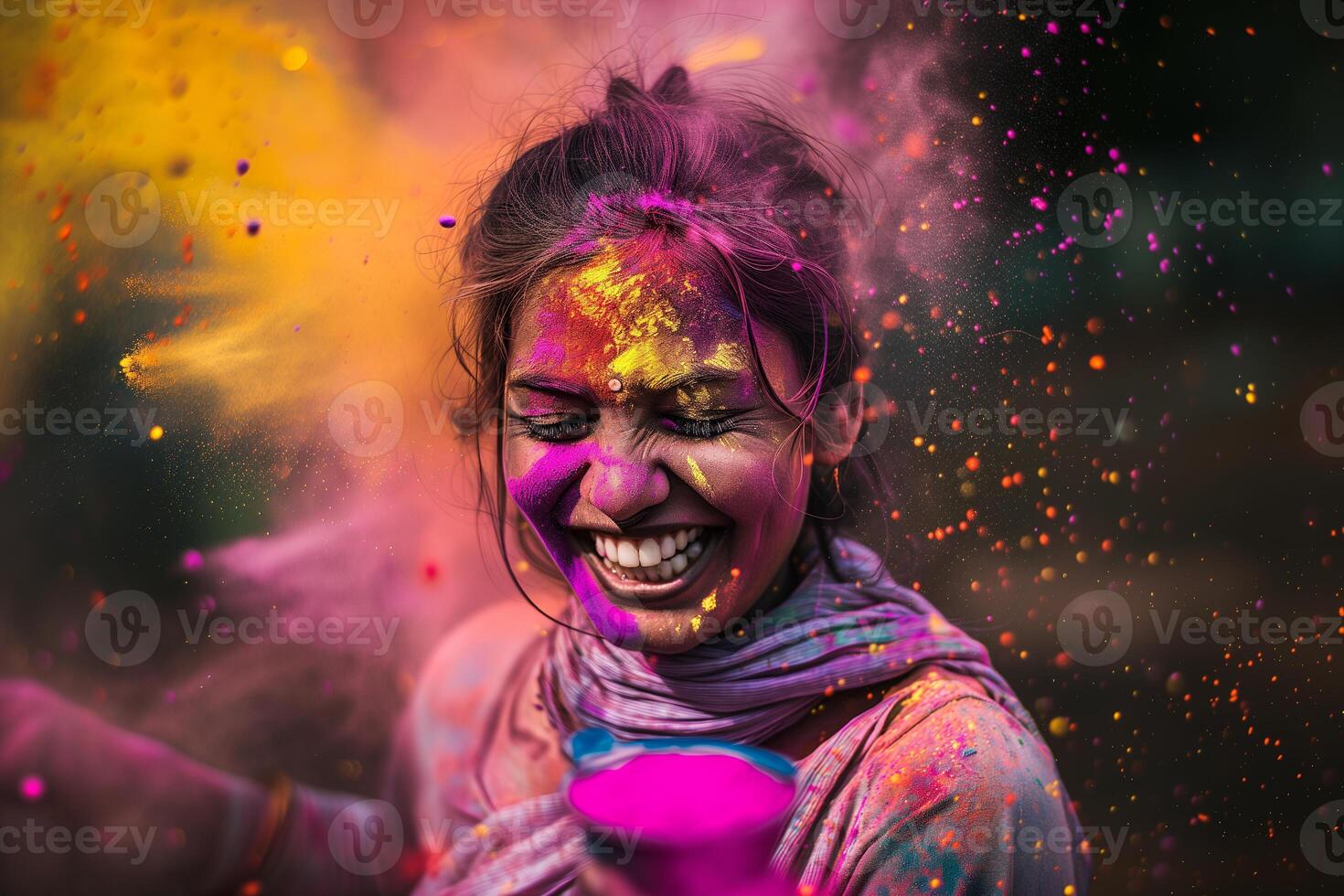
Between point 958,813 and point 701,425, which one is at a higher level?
point 701,425

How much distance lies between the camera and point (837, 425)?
183 cm

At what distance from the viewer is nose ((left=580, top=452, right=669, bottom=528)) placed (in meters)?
1.63

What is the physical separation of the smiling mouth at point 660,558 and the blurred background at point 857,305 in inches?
15.4

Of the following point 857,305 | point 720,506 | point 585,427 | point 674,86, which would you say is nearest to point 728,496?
point 720,506

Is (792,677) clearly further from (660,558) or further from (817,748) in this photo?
(660,558)

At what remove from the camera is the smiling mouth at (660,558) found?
1.69 meters

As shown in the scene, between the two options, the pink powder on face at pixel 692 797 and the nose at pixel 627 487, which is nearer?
the nose at pixel 627 487

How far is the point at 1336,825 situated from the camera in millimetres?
1987

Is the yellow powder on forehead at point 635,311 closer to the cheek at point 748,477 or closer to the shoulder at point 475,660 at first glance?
the cheek at point 748,477

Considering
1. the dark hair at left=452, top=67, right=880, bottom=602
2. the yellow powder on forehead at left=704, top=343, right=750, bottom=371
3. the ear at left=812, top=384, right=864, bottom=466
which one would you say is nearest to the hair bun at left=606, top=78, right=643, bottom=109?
the dark hair at left=452, top=67, right=880, bottom=602

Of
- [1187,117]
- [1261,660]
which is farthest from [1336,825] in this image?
[1187,117]

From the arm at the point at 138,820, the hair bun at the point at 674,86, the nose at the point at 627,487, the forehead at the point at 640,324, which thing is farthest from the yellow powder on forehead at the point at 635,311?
the arm at the point at 138,820

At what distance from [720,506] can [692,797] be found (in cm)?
A: 51

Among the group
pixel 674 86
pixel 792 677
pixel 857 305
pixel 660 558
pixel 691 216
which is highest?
pixel 674 86
